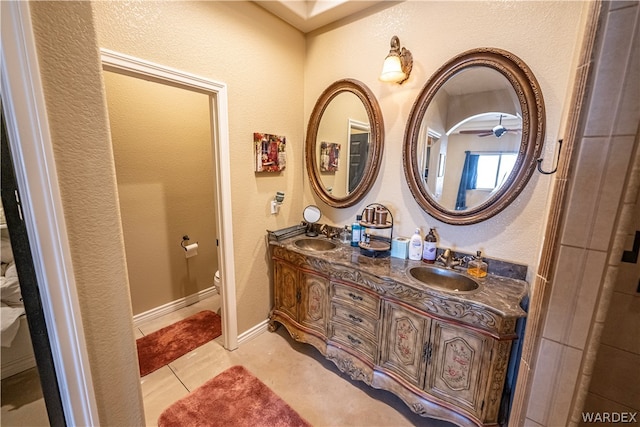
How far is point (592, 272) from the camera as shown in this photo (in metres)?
0.70

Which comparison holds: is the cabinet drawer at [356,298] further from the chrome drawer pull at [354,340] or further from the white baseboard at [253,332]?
the white baseboard at [253,332]

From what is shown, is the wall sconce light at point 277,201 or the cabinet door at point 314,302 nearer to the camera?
the cabinet door at point 314,302

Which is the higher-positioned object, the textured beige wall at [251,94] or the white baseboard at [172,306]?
the textured beige wall at [251,94]

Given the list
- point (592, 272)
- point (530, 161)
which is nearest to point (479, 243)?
point (530, 161)

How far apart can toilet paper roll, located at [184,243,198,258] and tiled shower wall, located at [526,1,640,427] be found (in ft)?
9.26

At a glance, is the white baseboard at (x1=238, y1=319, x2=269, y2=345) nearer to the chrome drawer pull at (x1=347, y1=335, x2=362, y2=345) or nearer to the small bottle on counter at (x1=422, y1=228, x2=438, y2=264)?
the chrome drawer pull at (x1=347, y1=335, x2=362, y2=345)

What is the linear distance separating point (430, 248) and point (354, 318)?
0.73 metres

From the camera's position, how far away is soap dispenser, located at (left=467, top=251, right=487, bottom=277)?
63.9 inches

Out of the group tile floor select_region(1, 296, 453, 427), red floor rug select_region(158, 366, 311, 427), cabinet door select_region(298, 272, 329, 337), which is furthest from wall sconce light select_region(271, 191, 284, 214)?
red floor rug select_region(158, 366, 311, 427)

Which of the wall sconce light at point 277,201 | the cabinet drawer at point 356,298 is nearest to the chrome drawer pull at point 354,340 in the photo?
the cabinet drawer at point 356,298

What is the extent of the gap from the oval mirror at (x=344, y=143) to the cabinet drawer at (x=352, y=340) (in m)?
1.00

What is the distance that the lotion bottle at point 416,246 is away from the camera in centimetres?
185

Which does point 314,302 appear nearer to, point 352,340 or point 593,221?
point 352,340

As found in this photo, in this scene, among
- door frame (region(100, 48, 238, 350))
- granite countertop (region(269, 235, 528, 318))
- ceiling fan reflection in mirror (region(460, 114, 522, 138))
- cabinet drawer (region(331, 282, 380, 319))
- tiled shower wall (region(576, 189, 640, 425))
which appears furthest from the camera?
cabinet drawer (region(331, 282, 380, 319))
